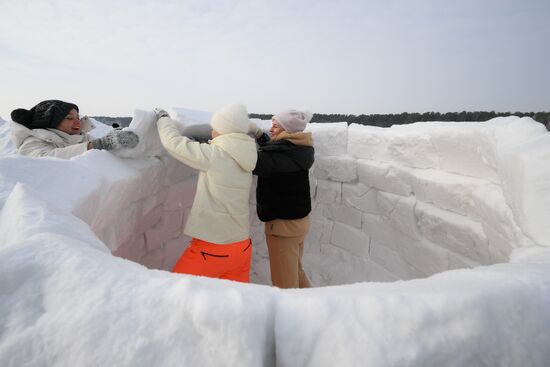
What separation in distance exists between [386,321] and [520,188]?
3.10ft

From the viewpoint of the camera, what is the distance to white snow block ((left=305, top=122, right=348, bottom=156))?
2.81 m

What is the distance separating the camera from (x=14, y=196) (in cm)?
94

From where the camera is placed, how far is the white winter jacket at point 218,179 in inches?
76.5

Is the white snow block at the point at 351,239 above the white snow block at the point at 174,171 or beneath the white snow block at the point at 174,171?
beneath

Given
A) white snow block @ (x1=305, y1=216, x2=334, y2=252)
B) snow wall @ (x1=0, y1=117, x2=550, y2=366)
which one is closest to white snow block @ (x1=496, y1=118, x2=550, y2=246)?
snow wall @ (x1=0, y1=117, x2=550, y2=366)

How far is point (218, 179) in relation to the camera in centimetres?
198

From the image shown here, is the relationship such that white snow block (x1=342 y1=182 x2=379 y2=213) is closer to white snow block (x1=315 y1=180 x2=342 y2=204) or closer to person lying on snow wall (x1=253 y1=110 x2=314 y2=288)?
white snow block (x1=315 y1=180 x2=342 y2=204)

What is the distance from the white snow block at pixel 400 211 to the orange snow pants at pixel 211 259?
3.78 ft

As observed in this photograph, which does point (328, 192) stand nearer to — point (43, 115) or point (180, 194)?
point (180, 194)

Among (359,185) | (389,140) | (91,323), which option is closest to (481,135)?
(389,140)

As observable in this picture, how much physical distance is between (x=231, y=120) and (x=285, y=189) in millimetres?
732

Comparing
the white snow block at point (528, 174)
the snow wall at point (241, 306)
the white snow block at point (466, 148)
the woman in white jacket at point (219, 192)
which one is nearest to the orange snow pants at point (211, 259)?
the woman in white jacket at point (219, 192)

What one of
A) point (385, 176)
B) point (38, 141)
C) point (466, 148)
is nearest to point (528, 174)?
point (466, 148)

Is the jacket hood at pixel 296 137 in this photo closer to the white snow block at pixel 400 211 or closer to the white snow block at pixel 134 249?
the white snow block at pixel 400 211
